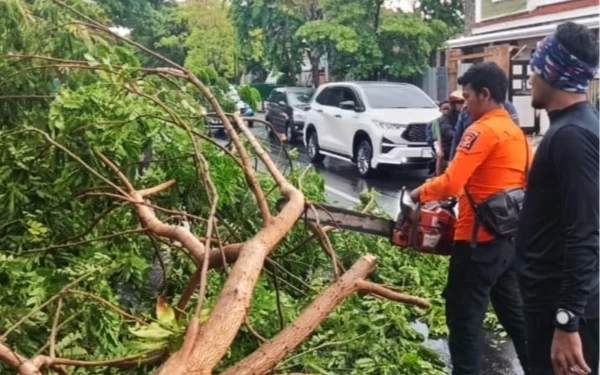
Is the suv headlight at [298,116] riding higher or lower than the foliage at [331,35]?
lower

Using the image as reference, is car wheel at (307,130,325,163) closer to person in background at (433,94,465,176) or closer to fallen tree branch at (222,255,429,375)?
person in background at (433,94,465,176)

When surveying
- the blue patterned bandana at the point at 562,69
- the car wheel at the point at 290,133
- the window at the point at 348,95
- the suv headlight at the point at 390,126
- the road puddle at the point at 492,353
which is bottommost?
the car wheel at the point at 290,133

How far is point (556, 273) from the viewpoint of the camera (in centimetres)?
280

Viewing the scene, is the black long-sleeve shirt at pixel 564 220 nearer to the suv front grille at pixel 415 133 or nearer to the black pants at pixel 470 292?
the black pants at pixel 470 292

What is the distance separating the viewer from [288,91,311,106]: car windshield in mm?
20250

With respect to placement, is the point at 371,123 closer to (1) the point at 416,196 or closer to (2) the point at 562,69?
(1) the point at 416,196

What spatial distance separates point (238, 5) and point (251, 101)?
77.8ft

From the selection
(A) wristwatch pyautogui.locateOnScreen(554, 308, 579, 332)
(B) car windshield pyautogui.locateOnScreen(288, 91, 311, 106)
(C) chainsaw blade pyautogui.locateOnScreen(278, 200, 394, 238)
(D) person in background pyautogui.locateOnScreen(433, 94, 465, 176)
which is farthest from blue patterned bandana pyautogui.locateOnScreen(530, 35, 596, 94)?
(B) car windshield pyautogui.locateOnScreen(288, 91, 311, 106)

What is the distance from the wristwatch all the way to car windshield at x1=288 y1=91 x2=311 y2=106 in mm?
17681

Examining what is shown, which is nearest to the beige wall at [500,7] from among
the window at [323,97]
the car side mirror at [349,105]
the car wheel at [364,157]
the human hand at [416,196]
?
the window at [323,97]

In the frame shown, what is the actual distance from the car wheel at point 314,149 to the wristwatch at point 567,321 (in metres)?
13.6

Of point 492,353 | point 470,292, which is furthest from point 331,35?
point 470,292

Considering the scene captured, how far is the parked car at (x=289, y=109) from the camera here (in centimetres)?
1972

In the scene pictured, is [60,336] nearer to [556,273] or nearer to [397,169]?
[556,273]
